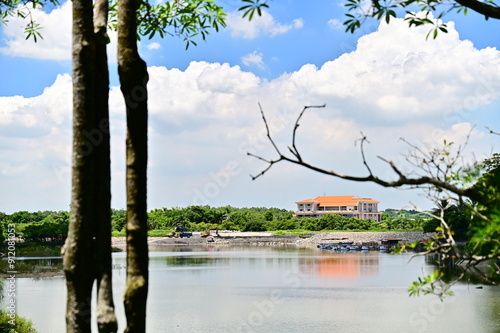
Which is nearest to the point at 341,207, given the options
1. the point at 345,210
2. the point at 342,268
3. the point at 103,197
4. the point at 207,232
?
the point at 345,210

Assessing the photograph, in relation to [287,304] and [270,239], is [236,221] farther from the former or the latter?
[287,304]

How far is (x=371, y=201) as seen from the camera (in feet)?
246

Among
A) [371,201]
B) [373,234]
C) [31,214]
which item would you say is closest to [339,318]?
[373,234]

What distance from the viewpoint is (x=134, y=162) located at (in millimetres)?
2811

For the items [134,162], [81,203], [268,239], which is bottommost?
[268,239]

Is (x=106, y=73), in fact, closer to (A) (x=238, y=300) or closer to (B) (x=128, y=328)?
(B) (x=128, y=328)

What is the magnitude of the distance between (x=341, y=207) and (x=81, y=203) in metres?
72.4

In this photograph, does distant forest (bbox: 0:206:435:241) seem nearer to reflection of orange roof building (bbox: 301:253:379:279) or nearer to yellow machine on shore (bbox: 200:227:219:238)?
yellow machine on shore (bbox: 200:227:219:238)

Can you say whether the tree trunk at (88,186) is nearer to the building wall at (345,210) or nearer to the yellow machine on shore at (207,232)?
the yellow machine on shore at (207,232)

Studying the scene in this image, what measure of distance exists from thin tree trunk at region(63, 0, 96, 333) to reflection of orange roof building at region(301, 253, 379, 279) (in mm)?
24326

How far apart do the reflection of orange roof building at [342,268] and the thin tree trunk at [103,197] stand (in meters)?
24.1

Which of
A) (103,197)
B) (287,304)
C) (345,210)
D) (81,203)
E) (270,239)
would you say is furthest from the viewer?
(345,210)

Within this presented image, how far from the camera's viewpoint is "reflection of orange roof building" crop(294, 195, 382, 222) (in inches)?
2874

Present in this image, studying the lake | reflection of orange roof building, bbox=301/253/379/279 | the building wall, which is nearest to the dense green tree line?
the building wall
